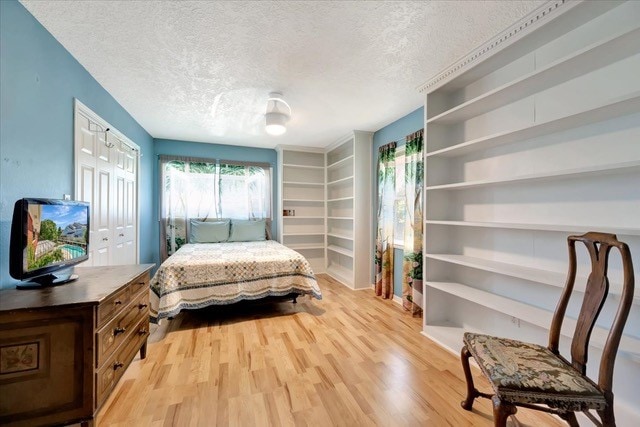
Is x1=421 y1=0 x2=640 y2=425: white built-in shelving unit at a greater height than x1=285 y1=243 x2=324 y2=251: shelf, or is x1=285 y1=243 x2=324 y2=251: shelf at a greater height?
x1=421 y1=0 x2=640 y2=425: white built-in shelving unit

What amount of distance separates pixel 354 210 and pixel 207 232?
7.84 feet

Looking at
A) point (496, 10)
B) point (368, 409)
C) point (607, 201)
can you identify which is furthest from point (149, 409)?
point (496, 10)

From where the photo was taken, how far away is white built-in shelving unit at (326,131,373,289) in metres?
3.86

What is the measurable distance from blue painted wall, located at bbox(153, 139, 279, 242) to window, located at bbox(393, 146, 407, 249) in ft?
7.50

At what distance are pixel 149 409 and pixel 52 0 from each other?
7.91 ft

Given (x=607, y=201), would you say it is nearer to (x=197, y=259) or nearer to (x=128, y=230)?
(x=197, y=259)

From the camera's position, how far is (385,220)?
3541mm

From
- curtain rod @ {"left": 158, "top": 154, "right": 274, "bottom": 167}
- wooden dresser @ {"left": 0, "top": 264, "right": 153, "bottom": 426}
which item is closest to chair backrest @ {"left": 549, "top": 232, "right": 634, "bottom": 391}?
wooden dresser @ {"left": 0, "top": 264, "right": 153, "bottom": 426}

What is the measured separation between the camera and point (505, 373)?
117 centimetres

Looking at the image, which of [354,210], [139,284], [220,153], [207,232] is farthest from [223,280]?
[220,153]

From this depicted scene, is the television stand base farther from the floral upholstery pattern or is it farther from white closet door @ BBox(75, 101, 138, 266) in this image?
the floral upholstery pattern

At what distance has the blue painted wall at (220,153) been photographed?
4.19 m

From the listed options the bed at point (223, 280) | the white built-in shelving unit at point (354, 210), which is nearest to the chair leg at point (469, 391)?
the bed at point (223, 280)

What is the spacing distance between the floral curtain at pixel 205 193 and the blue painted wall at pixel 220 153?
0.11 meters
